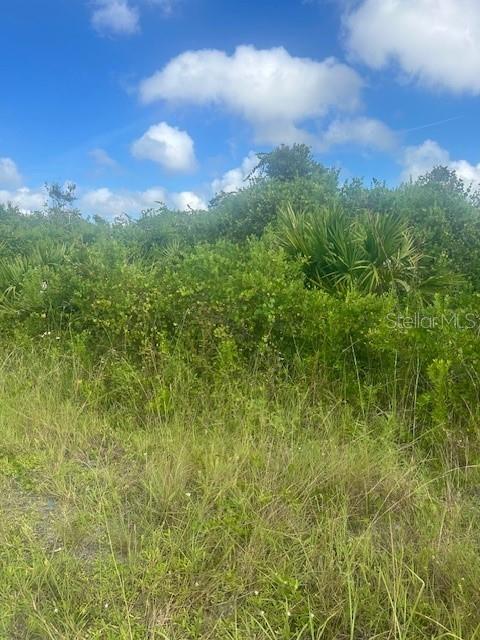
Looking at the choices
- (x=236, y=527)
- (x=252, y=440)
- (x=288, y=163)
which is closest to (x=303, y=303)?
(x=252, y=440)

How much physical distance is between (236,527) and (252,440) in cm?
86

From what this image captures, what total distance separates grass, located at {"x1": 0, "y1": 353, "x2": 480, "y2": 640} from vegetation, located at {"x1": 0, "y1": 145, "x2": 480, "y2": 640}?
0.01 meters

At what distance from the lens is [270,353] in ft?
14.1

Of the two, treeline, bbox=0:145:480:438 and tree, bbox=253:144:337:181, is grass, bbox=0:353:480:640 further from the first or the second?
tree, bbox=253:144:337:181

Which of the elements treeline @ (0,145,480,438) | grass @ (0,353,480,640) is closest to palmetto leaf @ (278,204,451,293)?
treeline @ (0,145,480,438)

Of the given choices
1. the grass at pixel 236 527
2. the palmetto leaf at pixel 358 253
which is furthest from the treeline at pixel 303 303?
the grass at pixel 236 527

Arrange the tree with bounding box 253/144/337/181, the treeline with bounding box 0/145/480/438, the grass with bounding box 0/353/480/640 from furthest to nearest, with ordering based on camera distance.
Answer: the tree with bounding box 253/144/337/181, the treeline with bounding box 0/145/480/438, the grass with bounding box 0/353/480/640

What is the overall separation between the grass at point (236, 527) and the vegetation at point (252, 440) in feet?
0.04

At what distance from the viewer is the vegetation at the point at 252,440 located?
2.03 m

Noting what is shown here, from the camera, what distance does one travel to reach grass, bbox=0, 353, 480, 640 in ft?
6.44

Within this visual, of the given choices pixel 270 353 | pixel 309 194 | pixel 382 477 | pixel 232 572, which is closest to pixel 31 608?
pixel 232 572

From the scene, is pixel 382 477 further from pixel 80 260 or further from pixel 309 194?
pixel 309 194

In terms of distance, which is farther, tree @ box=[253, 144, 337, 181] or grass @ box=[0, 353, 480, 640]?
tree @ box=[253, 144, 337, 181]

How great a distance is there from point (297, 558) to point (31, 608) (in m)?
1.17
